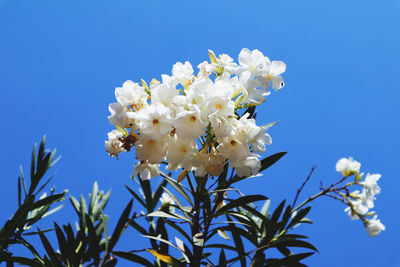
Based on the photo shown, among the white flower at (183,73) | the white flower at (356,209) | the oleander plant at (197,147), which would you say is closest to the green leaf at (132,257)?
the oleander plant at (197,147)

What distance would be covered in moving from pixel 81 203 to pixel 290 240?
4.22 ft

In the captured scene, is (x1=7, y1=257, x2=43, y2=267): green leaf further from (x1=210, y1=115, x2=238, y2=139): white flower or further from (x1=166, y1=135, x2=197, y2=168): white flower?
(x1=210, y1=115, x2=238, y2=139): white flower

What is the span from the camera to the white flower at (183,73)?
124cm

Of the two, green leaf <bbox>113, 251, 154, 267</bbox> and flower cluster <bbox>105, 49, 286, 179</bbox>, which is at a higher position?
flower cluster <bbox>105, 49, 286, 179</bbox>

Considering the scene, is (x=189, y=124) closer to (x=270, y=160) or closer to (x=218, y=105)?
(x=218, y=105)

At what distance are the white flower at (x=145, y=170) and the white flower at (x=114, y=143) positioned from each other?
3.4 inches

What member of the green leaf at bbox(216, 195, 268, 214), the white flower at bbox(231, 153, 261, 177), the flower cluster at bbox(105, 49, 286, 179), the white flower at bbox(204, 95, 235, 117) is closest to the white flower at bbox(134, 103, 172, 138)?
the flower cluster at bbox(105, 49, 286, 179)

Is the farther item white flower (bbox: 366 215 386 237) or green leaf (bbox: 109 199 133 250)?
white flower (bbox: 366 215 386 237)

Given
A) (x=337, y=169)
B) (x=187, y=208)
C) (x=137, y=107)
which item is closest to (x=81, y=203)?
(x=187, y=208)

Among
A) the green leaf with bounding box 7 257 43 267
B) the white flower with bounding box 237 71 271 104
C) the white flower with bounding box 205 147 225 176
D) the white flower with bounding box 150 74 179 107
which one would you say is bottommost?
the green leaf with bounding box 7 257 43 267

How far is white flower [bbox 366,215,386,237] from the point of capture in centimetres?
189

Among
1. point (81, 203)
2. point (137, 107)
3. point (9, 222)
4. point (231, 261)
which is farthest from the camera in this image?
point (81, 203)

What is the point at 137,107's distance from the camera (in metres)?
1.16

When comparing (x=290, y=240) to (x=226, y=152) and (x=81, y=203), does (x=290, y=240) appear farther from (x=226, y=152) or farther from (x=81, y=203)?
(x=81, y=203)
